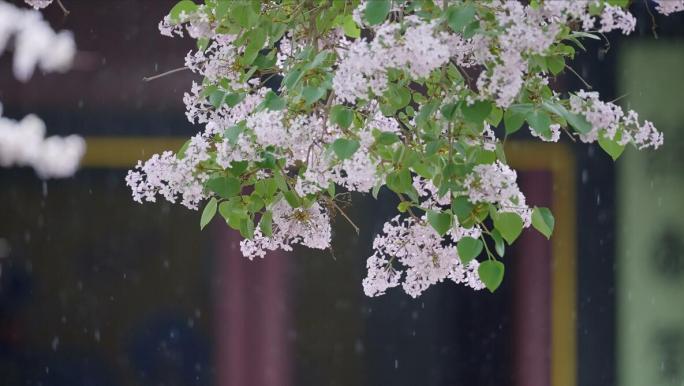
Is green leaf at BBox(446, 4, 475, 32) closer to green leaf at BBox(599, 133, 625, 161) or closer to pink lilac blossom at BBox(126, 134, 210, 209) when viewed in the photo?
green leaf at BBox(599, 133, 625, 161)

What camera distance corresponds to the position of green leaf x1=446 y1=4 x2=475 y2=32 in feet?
5.61

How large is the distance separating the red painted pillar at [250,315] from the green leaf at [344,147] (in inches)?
129

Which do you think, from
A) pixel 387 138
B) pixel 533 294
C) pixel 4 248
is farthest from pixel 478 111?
pixel 4 248

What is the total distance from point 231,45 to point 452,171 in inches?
21.0

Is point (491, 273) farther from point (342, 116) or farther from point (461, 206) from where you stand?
point (342, 116)

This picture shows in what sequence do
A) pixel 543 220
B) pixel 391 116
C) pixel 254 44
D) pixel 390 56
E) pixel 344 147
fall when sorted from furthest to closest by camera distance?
pixel 391 116, pixel 254 44, pixel 543 220, pixel 344 147, pixel 390 56

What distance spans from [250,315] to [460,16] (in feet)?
11.5

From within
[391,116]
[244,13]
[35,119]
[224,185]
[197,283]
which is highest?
[244,13]

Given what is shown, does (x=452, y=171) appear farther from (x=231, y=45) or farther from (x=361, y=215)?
(x=361, y=215)

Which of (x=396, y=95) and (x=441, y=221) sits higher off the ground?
(x=396, y=95)

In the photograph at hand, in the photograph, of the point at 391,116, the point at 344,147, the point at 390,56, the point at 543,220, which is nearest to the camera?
the point at 390,56

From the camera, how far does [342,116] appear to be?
6.23 ft

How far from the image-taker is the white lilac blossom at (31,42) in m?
5.03

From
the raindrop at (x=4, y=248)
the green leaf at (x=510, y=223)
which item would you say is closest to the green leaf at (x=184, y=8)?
the green leaf at (x=510, y=223)
